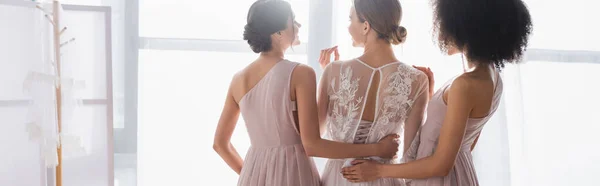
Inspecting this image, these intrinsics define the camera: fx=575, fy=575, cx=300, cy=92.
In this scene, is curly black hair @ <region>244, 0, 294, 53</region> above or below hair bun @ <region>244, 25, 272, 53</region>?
above

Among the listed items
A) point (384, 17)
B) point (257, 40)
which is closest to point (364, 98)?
point (384, 17)

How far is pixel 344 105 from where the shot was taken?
6.14ft

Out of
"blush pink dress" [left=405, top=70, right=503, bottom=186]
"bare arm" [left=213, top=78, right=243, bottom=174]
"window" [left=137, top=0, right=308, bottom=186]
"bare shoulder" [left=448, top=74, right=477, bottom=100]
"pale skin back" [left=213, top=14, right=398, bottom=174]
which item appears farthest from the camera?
"window" [left=137, top=0, right=308, bottom=186]

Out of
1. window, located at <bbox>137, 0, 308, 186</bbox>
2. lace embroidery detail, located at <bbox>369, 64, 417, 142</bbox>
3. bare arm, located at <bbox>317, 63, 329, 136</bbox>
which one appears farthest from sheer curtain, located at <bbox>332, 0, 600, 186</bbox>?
lace embroidery detail, located at <bbox>369, 64, 417, 142</bbox>

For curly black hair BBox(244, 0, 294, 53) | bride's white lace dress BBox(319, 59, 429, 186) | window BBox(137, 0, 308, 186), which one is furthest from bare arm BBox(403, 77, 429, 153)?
window BBox(137, 0, 308, 186)

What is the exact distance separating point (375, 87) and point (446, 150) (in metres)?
0.31

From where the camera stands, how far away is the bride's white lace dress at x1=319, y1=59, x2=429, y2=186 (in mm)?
1831

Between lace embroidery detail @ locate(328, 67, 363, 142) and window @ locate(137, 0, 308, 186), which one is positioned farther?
window @ locate(137, 0, 308, 186)

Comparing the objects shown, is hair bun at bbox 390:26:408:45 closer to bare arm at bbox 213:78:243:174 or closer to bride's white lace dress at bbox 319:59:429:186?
bride's white lace dress at bbox 319:59:429:186

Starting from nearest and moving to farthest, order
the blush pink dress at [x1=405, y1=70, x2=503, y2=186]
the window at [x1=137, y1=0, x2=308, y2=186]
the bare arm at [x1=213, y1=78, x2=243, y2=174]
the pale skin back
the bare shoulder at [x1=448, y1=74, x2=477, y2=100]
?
the bare shoulder at [x1=448, y1=74, x2=477, y2=100], the blush pink dress at [x1=405, y1=70, x2=503, y2=186], the pale skin back, the bare arm at [x1=213, y1=78, x2=243, y2=174], the window at [x1=137, y1=0, x2=308, y2=186]

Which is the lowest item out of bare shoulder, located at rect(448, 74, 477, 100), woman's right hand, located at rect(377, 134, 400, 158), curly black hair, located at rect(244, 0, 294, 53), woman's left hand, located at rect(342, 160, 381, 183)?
woman's left hand, located at rect(342, 160, 381, 183)

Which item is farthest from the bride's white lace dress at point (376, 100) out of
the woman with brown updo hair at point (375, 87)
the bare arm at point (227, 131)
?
the bare arm at point (227, 131)

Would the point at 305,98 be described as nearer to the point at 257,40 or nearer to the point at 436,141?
the point at 257,40

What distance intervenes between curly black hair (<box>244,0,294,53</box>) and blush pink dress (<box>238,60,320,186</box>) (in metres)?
0.10
